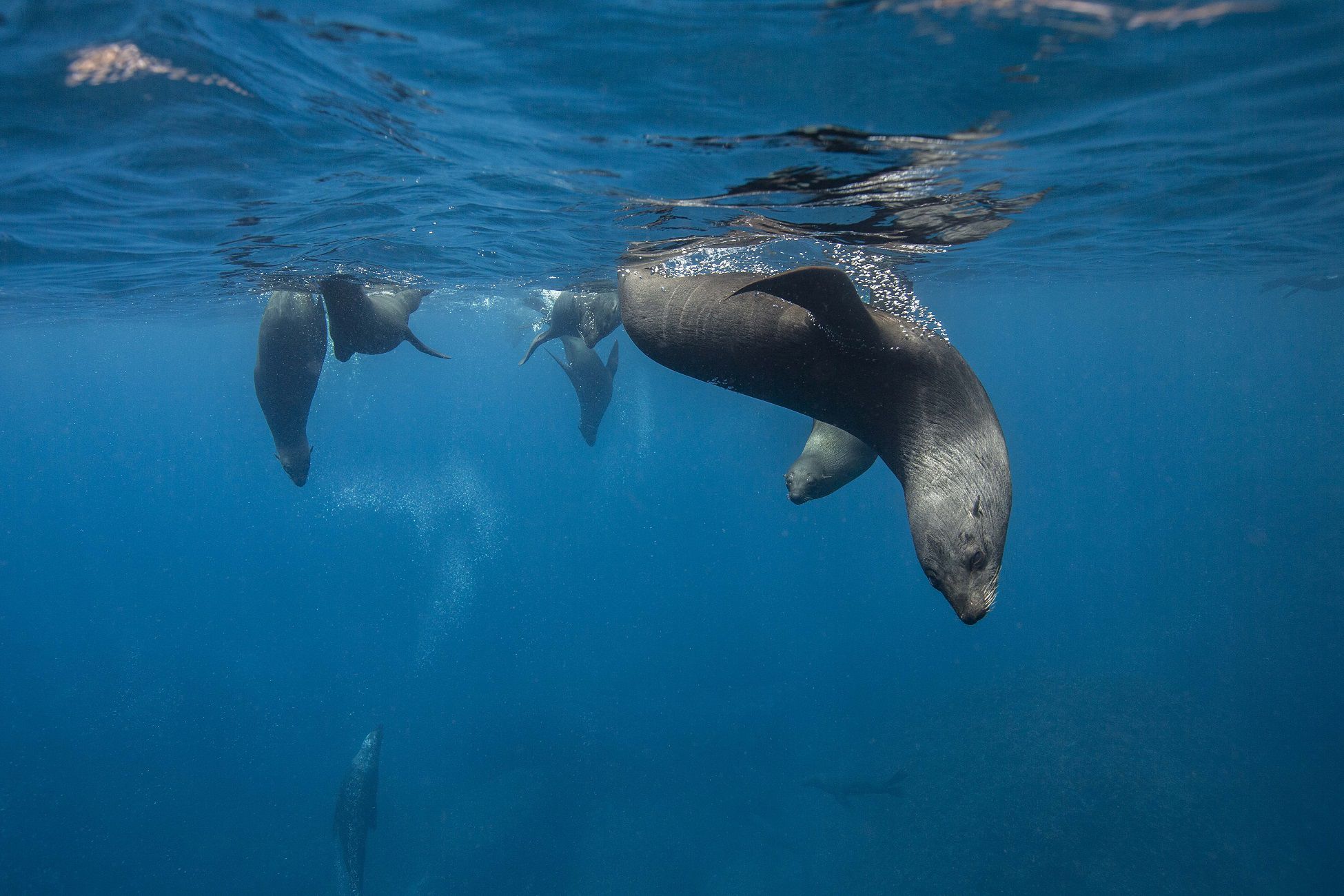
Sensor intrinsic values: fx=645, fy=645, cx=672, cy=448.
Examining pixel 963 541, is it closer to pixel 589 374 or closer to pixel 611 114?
pixel 611 114

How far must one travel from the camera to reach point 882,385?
13.3 ft

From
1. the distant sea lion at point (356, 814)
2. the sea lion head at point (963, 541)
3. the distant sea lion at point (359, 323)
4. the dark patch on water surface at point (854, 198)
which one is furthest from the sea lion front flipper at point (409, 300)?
the sea lion head at point (963, 541)

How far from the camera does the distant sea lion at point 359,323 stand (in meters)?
8.95

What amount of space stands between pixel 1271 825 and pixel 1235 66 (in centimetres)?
2280

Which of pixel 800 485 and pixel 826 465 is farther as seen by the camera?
pixel 826 465

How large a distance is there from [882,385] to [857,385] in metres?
0.15

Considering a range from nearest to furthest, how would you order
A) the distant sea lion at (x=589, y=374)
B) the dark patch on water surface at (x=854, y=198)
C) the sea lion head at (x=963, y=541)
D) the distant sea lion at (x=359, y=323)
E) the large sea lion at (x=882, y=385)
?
the sea lion head at (x=963, y=541) < the large sea lion at (x=882, y=385) < the dark patch on water surface at (x=854, y=198) < the distant sea lion at (x=359, y=323) < the distant sea lion at (x=589, y=374)

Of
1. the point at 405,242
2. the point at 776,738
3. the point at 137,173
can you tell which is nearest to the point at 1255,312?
the point at 776,738

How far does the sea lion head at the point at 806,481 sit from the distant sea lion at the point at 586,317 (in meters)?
7.57

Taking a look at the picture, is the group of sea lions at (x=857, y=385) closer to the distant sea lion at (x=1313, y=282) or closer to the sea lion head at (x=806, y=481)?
the sea lion head at (x=806, y=481)

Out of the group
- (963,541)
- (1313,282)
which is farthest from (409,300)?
(1313,282)

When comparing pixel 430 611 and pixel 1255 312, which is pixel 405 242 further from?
pixel 1255 312

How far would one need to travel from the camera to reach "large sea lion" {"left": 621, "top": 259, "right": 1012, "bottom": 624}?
327cm

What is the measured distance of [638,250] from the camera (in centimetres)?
1288
